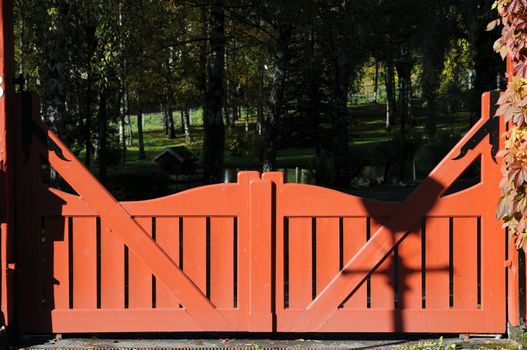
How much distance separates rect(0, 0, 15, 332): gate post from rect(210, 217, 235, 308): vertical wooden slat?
1.54m

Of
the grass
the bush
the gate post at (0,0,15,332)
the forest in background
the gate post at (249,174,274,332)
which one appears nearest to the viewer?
the gate post at (0,0,15,332)

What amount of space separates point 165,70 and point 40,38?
1955cm

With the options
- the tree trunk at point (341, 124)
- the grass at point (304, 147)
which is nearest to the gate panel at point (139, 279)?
the grass at point (304, 147)

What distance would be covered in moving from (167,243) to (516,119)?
275cm

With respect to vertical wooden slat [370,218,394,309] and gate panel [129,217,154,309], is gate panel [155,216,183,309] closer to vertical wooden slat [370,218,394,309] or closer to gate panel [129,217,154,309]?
gate panel [129,217,154,309]

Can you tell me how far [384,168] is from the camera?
26.9 metres

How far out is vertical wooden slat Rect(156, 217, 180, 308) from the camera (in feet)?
19.2

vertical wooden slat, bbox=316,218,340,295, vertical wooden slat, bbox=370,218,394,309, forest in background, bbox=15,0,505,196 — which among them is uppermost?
forest in background, bbox=15,0,505,196

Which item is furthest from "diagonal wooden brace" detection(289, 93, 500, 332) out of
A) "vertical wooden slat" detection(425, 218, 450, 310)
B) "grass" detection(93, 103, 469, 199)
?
"grass" detection(93, 103, 469, 199)

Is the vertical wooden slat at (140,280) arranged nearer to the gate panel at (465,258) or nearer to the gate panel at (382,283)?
the gate panel at (382,283)

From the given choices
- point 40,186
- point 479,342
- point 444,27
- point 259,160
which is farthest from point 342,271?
point 259,160

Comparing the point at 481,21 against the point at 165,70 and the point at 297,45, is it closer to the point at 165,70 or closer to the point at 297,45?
the point at 297,45

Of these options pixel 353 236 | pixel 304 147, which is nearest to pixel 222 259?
pixel 353 236

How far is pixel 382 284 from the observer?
5.86 meters
